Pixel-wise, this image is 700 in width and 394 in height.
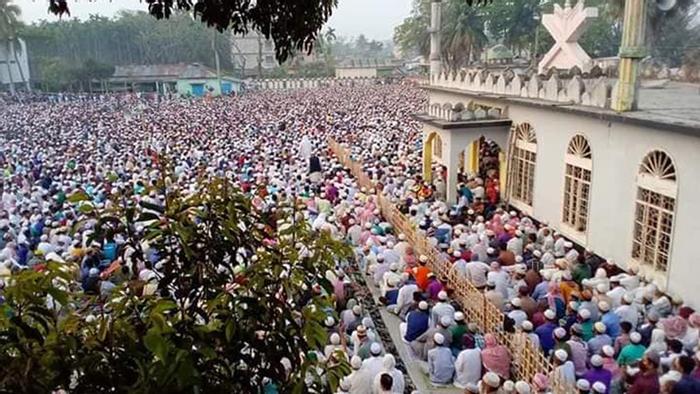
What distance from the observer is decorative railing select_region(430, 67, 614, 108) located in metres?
10.9

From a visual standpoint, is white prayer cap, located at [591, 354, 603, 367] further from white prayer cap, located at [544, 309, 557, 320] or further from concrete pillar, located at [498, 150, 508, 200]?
concrete pillar, located at [498, 150, 508, 200]

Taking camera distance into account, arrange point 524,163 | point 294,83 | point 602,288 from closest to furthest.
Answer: point 602,288, point 524,163, point 294,83

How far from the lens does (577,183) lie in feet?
36.6

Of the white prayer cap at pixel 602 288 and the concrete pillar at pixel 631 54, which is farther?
the concrete pillar at pixel 631 54

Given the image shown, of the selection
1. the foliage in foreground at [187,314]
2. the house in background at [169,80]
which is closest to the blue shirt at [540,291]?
the foliage in foreground at [187,314]

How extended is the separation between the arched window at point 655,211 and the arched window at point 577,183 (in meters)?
1.37

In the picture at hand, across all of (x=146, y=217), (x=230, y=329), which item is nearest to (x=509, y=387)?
(x=230, y=329)

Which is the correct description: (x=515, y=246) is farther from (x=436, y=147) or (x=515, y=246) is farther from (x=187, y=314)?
(x=436, y=147)

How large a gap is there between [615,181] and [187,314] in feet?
29.3

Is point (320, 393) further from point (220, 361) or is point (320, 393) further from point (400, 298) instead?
point (400, 298)

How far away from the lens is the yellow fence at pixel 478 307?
232 inches

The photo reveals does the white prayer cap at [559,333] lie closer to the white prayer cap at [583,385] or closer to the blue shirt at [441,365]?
the white prayer cap at [583,385]

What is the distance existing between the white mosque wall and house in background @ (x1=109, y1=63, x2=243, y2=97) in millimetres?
45337

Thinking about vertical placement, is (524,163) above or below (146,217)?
below
